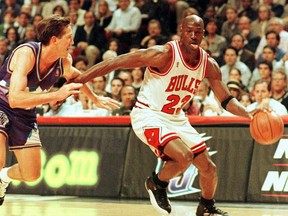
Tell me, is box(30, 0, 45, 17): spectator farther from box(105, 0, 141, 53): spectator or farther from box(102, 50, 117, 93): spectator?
box(102, 50, 117, 93): spectator

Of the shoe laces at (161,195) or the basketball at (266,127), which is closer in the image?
the basketball at (266,127)

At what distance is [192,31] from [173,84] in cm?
62

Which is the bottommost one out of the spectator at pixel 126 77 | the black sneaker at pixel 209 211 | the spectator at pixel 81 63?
the black sneaker at pixel 209 211

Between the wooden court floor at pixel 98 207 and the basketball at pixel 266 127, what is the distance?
130cm

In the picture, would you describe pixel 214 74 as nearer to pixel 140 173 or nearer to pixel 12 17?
pixel 140 173

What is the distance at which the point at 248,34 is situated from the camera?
13891mm

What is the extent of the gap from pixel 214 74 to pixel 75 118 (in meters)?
3.76

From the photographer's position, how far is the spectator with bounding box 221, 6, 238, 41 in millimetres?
14195

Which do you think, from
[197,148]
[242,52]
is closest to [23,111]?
[197,148]

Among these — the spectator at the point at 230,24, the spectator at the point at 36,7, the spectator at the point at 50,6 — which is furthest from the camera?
the spectator at the point at 36,7

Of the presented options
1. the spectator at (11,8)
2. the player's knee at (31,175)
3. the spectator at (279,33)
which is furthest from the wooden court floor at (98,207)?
the spectator at (11,8)

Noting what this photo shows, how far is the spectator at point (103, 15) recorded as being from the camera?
1609 centimetres

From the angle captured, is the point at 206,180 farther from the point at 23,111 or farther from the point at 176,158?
the point at 23,111

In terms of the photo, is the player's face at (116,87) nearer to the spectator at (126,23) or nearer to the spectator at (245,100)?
the spectator at (245,100)
